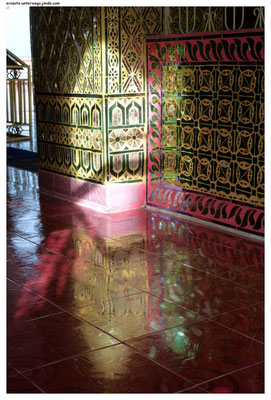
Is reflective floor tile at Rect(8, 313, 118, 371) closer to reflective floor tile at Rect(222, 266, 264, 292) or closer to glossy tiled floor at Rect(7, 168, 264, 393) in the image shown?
glossy tiled floor at Rect(7, 168, 264, 393)

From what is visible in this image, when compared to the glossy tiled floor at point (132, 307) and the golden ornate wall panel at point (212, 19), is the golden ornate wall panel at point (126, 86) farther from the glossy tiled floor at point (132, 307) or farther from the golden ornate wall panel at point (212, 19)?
the glossy tiled floor at point (132, 307)

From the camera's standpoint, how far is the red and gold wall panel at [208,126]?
4.73m

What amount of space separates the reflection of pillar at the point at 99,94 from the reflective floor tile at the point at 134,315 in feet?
7.34

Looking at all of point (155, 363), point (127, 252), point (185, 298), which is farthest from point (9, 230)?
point (155, 363)

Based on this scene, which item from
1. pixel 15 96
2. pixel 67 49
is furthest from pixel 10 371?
pixel 15 96

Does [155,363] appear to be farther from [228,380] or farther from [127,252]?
[127,252]

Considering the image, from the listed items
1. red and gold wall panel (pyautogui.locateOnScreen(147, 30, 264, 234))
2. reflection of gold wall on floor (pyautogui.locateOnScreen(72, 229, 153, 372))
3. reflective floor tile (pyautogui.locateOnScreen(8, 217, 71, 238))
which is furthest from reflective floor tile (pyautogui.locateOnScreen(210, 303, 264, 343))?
reflective floor tile (pyautogui.locateOnScreen(8, 217, 71, 238))

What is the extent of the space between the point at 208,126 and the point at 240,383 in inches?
112

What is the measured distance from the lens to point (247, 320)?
3.35 meters

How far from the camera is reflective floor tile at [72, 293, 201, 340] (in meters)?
3.27

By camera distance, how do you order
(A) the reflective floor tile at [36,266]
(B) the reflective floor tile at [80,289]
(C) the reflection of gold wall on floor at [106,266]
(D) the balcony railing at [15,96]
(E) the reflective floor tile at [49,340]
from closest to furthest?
(E) the reflective floor tile at [49,340] → (B) the reflective floor tile at [80,289] → (C) the reflection of gold wall on floor at [106,266] → (A) the reflective floor tile at [36,266] → (D) the balcony railing at [15,96]

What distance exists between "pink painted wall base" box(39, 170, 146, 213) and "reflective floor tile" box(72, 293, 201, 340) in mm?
2154

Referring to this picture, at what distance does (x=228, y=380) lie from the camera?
2.74 metres

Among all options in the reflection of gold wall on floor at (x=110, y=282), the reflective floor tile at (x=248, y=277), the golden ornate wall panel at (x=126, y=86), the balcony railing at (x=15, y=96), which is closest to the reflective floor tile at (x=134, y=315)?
the reflection of gold wall on floor at (x=110, y=282)
